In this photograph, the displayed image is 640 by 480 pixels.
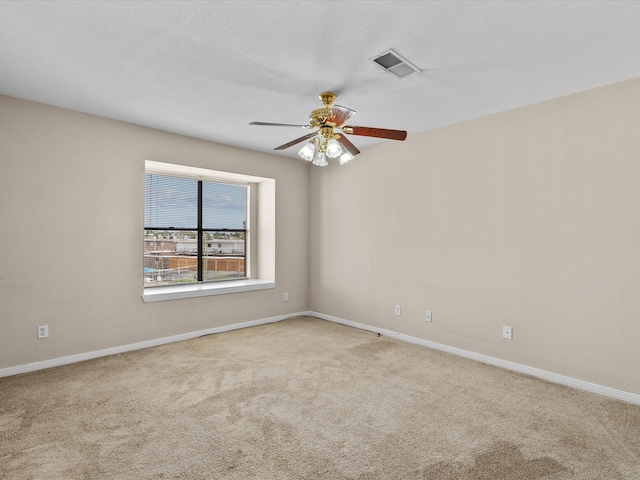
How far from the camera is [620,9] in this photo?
6.09 ft

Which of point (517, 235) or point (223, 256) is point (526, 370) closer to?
point (517, 235)

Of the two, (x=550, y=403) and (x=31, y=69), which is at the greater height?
(x=31, y=69)

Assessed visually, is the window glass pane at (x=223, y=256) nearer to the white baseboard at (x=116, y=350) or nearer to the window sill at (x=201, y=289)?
the window sill at (x=201, y=289)

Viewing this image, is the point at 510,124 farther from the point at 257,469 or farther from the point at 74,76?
the point at 74,76

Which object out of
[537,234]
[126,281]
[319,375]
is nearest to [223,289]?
[126,281]

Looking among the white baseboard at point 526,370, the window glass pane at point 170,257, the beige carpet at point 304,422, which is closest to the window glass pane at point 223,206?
the window glass pane at point 170,257

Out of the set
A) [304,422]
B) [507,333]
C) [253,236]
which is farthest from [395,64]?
[253,236]

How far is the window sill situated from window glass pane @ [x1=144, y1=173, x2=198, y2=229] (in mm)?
810

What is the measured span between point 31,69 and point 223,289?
9.42 ft

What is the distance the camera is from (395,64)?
2.45 m

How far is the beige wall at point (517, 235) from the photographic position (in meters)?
2.75

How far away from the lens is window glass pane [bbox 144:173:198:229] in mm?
4453

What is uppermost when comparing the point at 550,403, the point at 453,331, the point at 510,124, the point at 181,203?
the point at 510,124

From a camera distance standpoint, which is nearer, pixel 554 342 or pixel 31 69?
pixel 31 69
